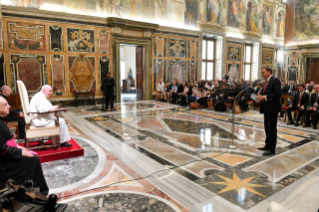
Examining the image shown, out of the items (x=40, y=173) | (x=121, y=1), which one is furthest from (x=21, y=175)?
(x=121, y=1)

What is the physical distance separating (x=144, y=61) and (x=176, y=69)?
217cm

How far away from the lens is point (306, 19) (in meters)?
14.8

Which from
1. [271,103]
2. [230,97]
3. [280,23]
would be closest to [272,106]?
[271,103]

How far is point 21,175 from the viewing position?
248cm

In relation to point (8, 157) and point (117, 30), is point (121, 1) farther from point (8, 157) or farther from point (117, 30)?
point (8, 157)

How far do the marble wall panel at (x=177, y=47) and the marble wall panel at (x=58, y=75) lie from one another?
5927 millimetres

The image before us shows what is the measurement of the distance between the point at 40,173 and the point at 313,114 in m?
7.04

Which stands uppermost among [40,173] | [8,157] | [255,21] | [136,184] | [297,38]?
[255,21]

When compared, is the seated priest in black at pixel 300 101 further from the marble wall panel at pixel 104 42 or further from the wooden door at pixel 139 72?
the marble wall panel at pixel 104 42

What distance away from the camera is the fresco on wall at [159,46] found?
40.5ft

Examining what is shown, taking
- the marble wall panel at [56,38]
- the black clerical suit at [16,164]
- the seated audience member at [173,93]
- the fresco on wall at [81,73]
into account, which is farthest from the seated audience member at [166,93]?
the black clerical suit at [16,164]

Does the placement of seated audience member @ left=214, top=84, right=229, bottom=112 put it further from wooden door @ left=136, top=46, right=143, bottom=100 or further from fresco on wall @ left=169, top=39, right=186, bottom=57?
wooden door @ left=136, top=46, right=143, bottom=100

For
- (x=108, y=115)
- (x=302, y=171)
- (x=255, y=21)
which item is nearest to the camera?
(x=302, y=171)

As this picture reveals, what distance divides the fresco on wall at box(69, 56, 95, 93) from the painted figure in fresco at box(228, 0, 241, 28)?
1066 cm
